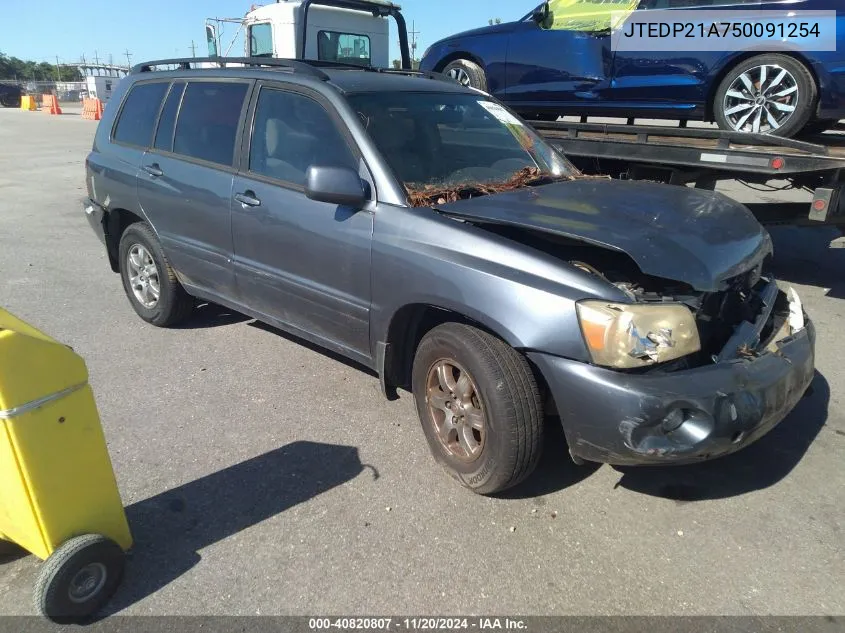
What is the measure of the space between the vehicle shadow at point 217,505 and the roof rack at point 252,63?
206cm

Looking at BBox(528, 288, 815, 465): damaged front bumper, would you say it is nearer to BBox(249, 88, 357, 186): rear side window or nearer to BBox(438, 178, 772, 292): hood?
BBox(438, 178, 772, 292): hood

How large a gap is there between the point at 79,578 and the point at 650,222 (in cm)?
266

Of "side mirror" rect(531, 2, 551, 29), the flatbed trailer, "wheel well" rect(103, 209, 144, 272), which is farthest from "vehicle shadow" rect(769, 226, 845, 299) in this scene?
"wheel well" rect(103, 209, 144, 272)

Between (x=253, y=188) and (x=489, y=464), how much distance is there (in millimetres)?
2072

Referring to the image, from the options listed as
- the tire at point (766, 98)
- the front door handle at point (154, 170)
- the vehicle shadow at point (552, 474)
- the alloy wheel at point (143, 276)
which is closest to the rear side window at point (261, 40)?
the alloy wheel at point (143, 276)

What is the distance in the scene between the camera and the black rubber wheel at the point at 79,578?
2172mm

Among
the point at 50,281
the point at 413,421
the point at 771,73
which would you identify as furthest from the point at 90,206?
the point at 771,73

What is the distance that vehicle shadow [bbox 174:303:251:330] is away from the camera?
16.4ft

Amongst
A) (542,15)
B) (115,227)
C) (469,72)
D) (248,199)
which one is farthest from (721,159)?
(115,227)

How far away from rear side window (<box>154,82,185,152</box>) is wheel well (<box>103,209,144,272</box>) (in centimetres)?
74

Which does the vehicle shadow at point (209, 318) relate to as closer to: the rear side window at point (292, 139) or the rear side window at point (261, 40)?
the rear side window at point (292, 139)

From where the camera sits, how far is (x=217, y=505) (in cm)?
288

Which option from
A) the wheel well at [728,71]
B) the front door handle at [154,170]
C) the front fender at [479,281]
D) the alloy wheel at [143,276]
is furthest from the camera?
the wheel well at [728,71]

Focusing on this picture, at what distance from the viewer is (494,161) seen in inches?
146
